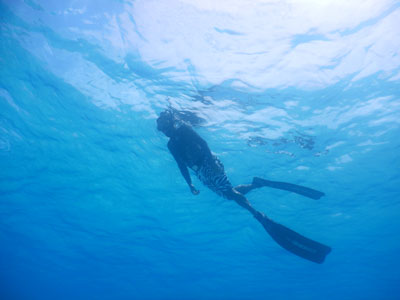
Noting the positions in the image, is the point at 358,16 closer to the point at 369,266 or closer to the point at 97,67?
the point at 97,67

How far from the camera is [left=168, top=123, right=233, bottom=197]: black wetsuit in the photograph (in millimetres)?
7520

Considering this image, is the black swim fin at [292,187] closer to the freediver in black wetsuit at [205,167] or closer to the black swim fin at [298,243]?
the freediver in black wetsuit at [205,167]

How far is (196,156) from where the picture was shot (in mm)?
7703

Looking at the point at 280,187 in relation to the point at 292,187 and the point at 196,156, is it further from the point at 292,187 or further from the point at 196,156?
the point at 196,156

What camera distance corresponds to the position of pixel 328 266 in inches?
1294

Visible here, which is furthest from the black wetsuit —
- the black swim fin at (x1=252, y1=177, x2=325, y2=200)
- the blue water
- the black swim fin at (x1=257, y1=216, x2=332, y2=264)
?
the blue water

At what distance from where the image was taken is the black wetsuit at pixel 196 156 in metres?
7.52

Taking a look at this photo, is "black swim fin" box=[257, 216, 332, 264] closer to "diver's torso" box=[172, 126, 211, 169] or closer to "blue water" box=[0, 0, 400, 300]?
"diver's torso" box=[172, 126, 211, 169]

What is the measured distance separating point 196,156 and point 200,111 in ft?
10.3

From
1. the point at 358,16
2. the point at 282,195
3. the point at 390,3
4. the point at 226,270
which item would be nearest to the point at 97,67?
the point at 358,16

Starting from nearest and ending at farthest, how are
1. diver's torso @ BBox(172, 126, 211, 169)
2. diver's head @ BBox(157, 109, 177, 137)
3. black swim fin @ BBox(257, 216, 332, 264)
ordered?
black swim fin @ BBox(257, 216, 332, 264)
diver's torso @ BBox(172, 126, 211, 169)
diver's head @ BBox(157, 109, 177, 137)

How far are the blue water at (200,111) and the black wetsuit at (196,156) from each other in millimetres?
Answer: 2471

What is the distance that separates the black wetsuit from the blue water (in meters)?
2.47

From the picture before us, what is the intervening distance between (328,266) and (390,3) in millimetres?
35409
